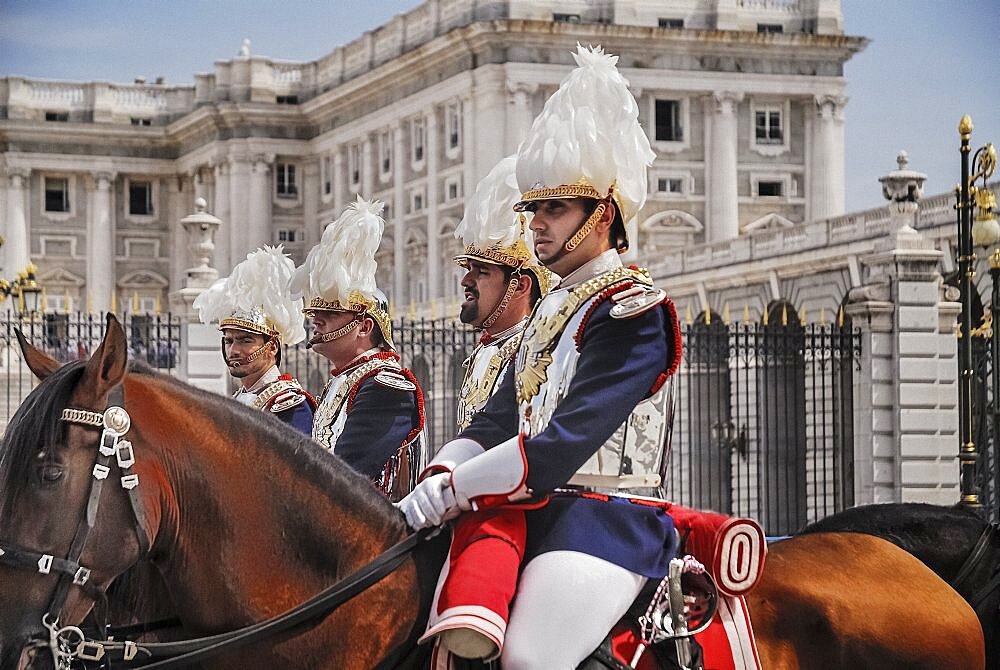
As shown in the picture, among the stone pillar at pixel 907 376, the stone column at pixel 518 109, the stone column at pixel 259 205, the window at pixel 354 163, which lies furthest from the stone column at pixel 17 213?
the stone pillar at pixel 907 376

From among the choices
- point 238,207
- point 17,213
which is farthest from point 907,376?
point 17,213

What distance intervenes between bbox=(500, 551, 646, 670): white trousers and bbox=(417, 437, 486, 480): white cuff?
1.21ft

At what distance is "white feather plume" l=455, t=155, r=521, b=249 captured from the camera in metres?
6.76

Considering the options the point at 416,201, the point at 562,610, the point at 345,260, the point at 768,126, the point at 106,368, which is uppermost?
the point at 768,126

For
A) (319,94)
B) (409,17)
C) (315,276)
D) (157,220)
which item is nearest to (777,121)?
(409,17)

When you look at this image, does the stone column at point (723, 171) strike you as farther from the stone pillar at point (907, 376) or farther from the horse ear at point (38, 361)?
the horse ear at point (38, 361)

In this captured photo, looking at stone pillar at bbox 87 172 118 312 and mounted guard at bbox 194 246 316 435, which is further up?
stone pillar at bbox 87 172 118 312

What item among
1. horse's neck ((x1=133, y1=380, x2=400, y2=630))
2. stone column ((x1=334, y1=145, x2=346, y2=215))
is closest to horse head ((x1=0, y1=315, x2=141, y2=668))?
horse's neck ((x1=133, y1=380, x2=400, y2=630))

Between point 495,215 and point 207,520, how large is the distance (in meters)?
2.69

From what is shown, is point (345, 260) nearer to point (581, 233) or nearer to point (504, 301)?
point (504, 301)

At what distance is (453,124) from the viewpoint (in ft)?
225

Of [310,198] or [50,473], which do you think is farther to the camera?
[310,198]

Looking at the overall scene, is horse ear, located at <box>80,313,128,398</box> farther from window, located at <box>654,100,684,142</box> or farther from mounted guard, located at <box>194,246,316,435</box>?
window, located at <box>654,100,684,142</box>

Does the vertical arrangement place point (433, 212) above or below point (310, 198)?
below
